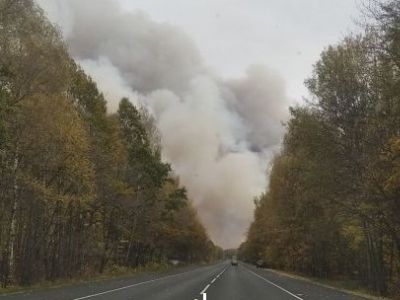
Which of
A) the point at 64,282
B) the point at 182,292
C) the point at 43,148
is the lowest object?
the point at 182,292

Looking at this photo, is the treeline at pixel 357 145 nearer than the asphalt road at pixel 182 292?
No

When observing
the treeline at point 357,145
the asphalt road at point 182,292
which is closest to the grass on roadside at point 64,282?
the asphalt road at point 182,292

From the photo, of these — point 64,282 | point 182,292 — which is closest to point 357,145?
point 182,292

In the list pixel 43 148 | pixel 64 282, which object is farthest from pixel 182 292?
pixel 64 282

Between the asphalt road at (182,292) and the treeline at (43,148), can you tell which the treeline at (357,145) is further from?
the treeline at (43,148)

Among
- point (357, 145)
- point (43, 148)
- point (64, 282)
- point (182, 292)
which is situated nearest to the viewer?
point (182, 292)

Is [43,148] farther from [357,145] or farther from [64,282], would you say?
[357,145]

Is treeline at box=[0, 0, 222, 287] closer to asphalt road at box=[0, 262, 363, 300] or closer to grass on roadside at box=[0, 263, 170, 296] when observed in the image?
grass on roadside at box=[0, 263, 170, 296]

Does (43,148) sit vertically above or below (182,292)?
above

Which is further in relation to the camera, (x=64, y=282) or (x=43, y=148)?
(x=64, y=282)

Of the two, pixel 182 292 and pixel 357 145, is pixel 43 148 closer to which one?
pixel 182 292

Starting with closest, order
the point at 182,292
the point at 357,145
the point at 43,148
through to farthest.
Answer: the point at 182,292 → the point at 43,148 → the point at 357,145

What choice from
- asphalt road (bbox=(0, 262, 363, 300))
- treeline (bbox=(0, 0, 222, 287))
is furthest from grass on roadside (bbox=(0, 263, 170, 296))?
asphalt road (bbox=(0, 262, 363, 300))

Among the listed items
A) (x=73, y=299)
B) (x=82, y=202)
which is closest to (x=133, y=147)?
Answer: (x=82, y=202)
